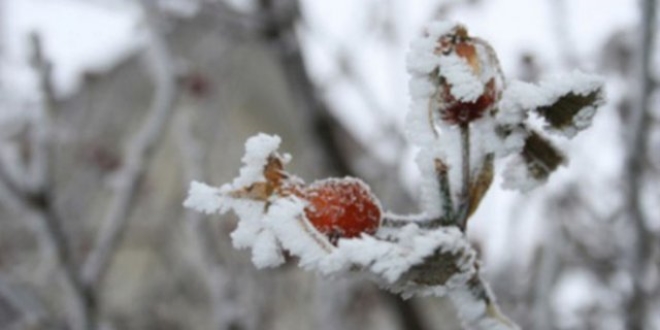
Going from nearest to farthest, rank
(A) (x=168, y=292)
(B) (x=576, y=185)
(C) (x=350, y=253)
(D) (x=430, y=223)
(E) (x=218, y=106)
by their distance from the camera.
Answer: (C) (x=350, y=253) → (D) (x=430, y=223) → (B) (x=576, y=185) → (E) (x=218, y=106) → (A) (x=168, y=292)

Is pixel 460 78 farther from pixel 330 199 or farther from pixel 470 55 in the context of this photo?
pixel 330 199

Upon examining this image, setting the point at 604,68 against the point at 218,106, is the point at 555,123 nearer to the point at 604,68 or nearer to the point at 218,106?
the point at 604,68

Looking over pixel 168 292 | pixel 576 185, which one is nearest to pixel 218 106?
pixel 576 185

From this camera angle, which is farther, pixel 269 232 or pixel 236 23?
pixel 236 23

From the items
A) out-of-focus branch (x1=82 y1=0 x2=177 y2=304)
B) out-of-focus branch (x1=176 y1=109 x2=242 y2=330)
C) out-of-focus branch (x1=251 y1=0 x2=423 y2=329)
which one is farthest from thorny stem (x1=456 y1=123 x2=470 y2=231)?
out-of-focus branch (x1=251 y1=0 x2=423 y2=329)

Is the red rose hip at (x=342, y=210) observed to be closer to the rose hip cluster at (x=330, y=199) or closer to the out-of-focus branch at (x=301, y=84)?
the rose hip cluster at (x=330, y=199)

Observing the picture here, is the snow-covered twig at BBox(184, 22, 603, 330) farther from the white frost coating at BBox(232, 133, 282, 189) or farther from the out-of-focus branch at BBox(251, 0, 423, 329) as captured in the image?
the out-of-focus branch at BBox(251, 0, 423, 329)

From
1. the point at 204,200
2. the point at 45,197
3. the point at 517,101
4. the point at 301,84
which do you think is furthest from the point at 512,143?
the point at 301,84

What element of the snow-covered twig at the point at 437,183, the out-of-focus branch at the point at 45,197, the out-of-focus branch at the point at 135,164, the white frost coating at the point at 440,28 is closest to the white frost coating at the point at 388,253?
the snow-covered twig at the point at 437,183
